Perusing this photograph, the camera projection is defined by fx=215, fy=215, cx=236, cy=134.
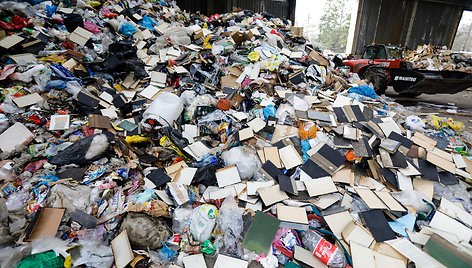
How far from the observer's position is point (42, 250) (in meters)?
1.61

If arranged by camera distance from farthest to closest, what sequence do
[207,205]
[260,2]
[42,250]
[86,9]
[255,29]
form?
[260,2] < [255,29] < [86,9] < [207,205] < [42,250]

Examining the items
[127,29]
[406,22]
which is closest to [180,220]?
[127,29]

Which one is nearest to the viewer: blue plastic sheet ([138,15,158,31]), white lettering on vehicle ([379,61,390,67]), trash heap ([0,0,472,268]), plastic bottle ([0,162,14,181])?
trash heap ([0,0,472,268])

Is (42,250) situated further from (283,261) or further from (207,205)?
(283,261)

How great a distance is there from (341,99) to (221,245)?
9.57 feet

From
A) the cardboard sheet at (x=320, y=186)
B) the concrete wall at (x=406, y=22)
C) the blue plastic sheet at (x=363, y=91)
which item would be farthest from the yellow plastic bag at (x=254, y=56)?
the concrete wall at (x=406, y=22)

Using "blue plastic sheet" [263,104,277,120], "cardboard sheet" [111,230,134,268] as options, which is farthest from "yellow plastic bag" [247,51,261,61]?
"cardboard sheet" [111,230,134,268]

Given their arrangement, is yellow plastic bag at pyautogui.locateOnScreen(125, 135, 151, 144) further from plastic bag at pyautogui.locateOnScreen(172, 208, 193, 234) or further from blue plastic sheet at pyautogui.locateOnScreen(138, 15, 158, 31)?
blue plastic sheet at pyautogui.locateOnScreen(138, 15, 158, 31)

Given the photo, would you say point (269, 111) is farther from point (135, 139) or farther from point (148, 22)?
point (148, 22)

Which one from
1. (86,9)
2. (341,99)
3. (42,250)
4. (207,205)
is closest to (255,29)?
(341,99)

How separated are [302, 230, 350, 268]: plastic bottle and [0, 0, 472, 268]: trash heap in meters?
0.01

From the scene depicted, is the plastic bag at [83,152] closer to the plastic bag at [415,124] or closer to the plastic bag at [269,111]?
the plastic bag at [269,111]

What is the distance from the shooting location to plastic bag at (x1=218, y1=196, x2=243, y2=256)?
74.1 inches

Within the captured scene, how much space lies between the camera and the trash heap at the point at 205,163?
1.82m
